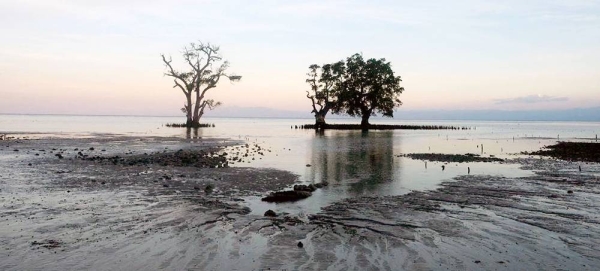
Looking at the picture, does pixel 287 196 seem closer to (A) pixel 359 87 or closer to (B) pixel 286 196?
(B) pixel 286 196

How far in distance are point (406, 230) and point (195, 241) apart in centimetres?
515

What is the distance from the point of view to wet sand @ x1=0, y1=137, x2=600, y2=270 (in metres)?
8.77

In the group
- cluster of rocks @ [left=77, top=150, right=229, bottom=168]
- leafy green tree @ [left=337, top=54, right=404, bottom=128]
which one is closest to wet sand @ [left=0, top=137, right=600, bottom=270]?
cluster of rocks @ [left=77, top=150, right=229, bottom=168]

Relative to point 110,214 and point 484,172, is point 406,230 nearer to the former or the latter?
point 110,214

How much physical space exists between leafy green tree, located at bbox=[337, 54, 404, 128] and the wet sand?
74.9 metres

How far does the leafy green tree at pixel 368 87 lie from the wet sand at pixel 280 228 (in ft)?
246

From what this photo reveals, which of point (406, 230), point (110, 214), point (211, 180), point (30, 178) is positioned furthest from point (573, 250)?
point (30, 178)

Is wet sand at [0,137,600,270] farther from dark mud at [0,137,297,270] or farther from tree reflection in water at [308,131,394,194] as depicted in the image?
tree reflection in water at [308,131,394,194]

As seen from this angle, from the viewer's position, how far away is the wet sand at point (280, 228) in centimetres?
877

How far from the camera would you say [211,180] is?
64.9 feet

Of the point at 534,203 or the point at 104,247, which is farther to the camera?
the point at 534,203

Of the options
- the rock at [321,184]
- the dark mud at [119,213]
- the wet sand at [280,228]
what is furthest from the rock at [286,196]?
the rock at [321,184]

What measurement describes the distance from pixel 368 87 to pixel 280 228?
8510 centimetres

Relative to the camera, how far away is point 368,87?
9419 centimetres
